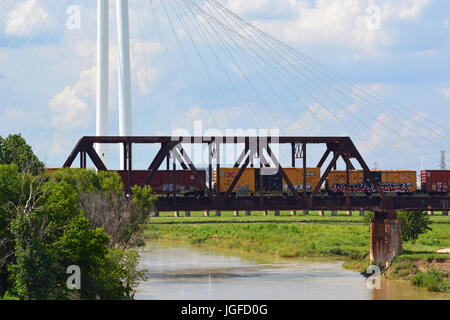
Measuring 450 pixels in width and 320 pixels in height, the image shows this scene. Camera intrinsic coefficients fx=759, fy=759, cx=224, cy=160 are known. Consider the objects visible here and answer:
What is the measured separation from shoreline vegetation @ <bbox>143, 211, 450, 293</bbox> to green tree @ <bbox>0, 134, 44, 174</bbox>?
19.5 metres

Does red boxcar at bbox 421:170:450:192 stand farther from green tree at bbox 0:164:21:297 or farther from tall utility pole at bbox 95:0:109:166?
green tree at bbox 0:164:21:297

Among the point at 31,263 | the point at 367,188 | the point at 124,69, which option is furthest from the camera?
the point at 124,69

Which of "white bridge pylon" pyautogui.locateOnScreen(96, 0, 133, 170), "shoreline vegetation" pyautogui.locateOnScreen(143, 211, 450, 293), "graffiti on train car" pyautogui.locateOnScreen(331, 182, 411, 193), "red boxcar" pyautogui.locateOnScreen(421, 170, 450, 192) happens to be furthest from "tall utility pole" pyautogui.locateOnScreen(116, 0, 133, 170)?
"red boxcar" pyautogui.locateOnScreen(421, 170, 450, 192)

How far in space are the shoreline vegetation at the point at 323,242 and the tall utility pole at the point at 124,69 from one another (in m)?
15.9

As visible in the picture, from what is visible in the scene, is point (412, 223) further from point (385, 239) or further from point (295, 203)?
point (295, 203)

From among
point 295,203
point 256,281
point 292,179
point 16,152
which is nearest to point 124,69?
point 16,152

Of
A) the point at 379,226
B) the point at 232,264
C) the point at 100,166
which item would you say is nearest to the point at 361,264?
the point at 379,226

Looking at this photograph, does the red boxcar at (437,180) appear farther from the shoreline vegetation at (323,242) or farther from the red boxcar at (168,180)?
the red boxcar at (168,180)

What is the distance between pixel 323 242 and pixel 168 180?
30.2 m

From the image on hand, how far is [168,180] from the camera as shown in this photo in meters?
85.5

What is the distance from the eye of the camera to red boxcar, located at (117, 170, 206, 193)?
86.9m
